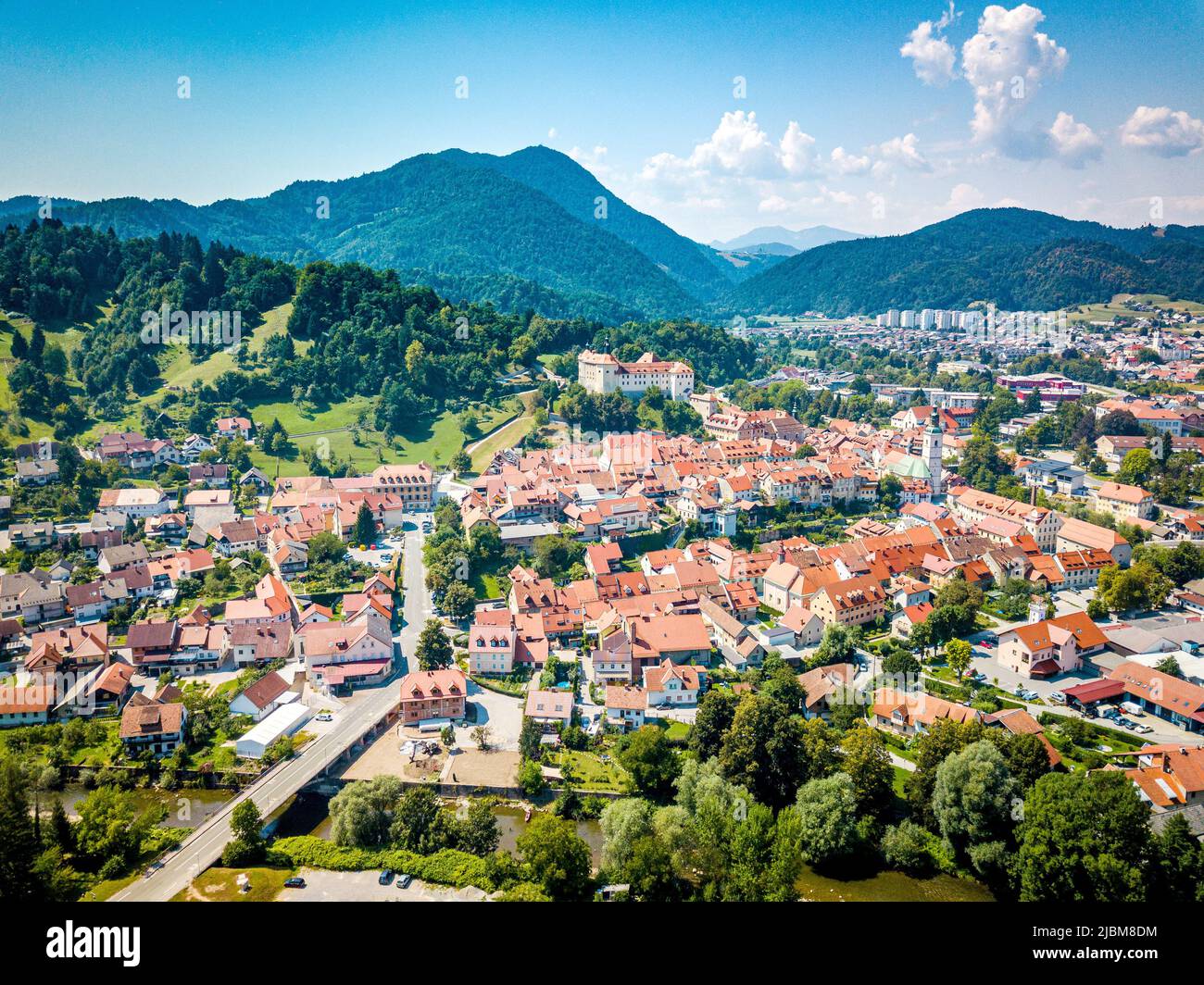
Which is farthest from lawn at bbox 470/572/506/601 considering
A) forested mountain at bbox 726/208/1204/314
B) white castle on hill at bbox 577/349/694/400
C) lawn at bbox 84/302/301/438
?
forested mountain at bbox 726/208/1204/314

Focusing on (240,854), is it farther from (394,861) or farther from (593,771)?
(593,771)

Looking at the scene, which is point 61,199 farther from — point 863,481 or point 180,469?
point 863,481

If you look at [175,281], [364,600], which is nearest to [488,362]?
[175,281]

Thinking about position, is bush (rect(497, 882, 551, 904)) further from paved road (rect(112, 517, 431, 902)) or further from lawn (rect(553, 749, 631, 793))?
paved road (rect(112, 517, 431, 902))

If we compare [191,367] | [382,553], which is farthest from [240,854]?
[191,367]

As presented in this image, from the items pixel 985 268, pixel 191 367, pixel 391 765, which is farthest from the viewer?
pixel 985 268

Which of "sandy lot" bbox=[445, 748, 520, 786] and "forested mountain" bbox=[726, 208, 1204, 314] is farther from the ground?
"forested mountain" bbox=[726, 208, 1204, 314]

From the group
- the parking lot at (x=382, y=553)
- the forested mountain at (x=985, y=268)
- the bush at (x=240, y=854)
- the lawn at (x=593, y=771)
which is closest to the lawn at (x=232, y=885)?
the bush at (x=240, y=854)
